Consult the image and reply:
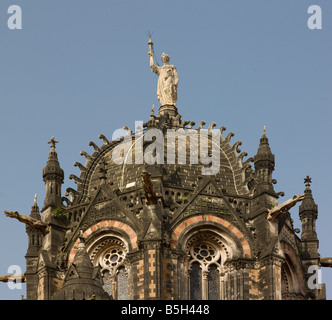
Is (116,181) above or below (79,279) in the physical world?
above

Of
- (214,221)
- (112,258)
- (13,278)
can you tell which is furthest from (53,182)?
(214,221)

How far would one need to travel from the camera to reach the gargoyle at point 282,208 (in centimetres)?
7400

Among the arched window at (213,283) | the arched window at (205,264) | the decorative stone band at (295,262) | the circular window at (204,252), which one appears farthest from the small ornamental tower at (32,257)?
the decorative stone band at (295,262)

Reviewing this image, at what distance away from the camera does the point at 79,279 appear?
69875 mm

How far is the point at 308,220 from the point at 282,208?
7045mm

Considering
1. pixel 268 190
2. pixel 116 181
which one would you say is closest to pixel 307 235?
pixel 268 190

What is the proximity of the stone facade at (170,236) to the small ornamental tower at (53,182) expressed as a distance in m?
0.05

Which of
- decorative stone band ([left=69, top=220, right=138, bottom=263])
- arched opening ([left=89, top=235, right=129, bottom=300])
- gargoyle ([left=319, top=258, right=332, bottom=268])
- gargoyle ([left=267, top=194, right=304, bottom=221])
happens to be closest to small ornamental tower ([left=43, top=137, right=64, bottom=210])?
decorative stone band ([left=69, top=220, right=138, bottom=263])

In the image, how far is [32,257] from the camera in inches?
3051

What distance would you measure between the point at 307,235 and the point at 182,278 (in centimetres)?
1029

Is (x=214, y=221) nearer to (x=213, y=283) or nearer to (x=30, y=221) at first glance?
(x=213, y=283)

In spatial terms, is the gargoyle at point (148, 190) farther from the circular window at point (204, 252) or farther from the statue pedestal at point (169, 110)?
the statue pedestal at point (169, 110)
